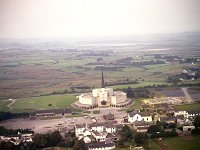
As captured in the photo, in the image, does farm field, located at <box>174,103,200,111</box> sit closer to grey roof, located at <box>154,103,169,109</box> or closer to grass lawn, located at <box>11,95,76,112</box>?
grey roof, located at <box>154,103,169,109</box>

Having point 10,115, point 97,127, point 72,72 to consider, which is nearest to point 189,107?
point 97,127

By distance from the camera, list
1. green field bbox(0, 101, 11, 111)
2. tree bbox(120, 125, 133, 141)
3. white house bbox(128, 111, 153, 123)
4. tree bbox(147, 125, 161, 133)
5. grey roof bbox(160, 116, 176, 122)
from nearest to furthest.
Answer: tree bbox(120, 125, 133, 141), tree bbox(147, 125, 161, 133), grey roof bbox(160, 116, 176, 122), white house bbox(128, 111, 153, 123), green field bbox(0, 101, 11, 111)

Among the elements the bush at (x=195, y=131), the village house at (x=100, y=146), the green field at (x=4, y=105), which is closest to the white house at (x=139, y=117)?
the bush at (x=195, y=131)

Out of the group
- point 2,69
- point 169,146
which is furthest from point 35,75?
point 169,146

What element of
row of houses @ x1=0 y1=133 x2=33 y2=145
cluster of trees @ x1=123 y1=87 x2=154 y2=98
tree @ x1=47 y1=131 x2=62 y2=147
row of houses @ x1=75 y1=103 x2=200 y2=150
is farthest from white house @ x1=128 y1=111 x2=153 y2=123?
cluster of trees @ x1=123 y1=87 x2=154 y2=98

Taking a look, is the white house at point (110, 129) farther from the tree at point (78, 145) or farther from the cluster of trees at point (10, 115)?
the cluster of trees at point (10, 115)

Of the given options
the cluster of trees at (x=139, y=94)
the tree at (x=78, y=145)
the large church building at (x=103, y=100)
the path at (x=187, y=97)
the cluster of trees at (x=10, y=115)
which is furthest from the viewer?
the cluster of trees at (x=139, y=94)
